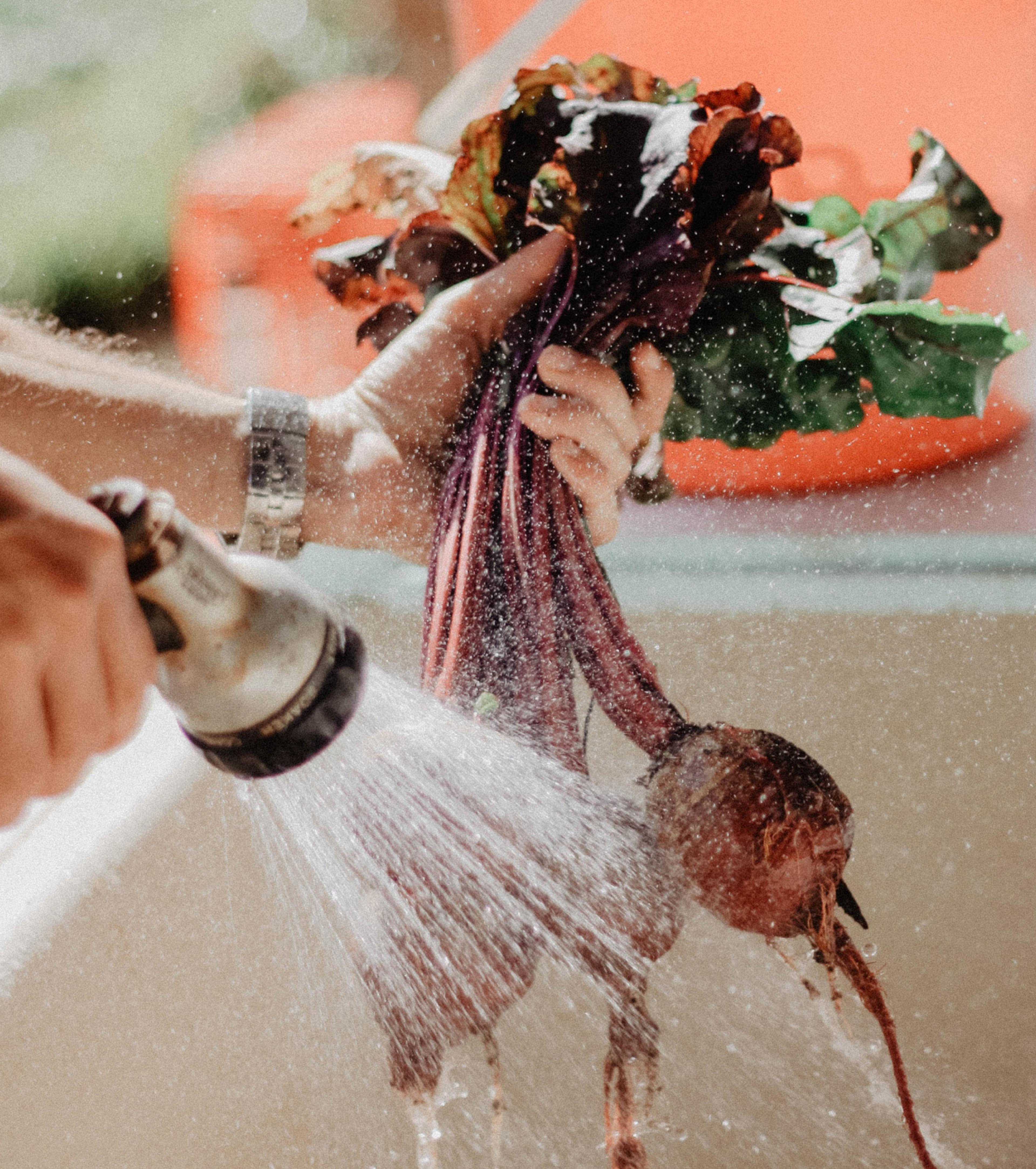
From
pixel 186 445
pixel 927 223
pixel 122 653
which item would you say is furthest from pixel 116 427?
pixel 927 223

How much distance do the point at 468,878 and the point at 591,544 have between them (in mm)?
227

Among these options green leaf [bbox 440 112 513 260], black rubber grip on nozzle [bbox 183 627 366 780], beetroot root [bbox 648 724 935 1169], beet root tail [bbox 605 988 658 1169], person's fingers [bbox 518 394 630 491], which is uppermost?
green leaf [bbox 440 112 513 260]

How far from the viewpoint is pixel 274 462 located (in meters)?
0.67

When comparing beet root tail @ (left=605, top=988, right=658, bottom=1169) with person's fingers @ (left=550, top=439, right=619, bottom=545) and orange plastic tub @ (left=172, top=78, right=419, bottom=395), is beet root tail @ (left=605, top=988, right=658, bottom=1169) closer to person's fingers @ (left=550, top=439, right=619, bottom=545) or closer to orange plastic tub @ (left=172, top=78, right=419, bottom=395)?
person's fingers @ (left=550, top=439, right=619, bottom=545)

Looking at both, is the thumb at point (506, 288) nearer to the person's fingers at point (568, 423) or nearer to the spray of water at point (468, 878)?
the person's fingers at point (568, 423)

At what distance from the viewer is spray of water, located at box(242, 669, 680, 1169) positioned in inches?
19.8

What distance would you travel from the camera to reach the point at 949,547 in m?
0.83

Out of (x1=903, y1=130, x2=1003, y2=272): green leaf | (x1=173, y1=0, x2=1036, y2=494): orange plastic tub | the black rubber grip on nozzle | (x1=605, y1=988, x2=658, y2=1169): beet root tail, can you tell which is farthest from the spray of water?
(x1=903, y1=130, x2=1003, y2=272): green leaf

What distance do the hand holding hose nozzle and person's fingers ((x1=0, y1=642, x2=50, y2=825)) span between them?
42mm

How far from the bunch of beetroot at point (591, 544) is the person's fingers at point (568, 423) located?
0.4 inches

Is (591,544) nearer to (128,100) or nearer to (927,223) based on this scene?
(927,223)

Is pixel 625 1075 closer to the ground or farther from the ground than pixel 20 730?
closer to the ground

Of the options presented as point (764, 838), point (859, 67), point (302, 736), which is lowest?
point (764, 838)

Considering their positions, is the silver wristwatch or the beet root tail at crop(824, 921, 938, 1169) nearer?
the beet root tail at crop(824, 921, 938, 1169)
